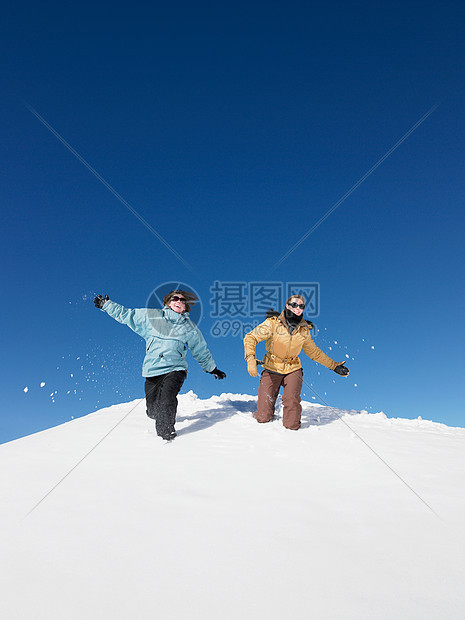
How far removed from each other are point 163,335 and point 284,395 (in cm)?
222

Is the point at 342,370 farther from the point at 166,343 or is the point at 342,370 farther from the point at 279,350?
the point at 166,343

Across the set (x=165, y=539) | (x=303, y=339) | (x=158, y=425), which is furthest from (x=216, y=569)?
(x=303, y=339)

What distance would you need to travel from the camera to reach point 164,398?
4.83 metres

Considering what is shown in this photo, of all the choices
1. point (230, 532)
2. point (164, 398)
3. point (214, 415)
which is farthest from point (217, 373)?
point (230, 532)

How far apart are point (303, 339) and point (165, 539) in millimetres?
4387

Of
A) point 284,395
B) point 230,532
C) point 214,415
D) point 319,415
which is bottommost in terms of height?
point 230,532

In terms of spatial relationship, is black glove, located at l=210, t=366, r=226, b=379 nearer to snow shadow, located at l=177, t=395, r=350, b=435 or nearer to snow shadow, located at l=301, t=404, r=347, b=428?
snow shadow, located at l=177, t=395, r=350, b=435

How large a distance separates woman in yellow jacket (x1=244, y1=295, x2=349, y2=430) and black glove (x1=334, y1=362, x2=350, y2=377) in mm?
785

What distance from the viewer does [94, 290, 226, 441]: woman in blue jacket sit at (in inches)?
201

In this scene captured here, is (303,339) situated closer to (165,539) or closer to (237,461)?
(237,461)

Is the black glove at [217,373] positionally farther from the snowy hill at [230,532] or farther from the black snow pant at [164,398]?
the snowy hill at [230,532]

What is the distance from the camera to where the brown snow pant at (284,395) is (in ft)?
18.2

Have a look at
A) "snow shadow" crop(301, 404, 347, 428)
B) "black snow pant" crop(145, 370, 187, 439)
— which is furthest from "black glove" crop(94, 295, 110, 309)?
"snow shadow" crop(301, 404, 347, 428)

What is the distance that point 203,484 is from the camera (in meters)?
3.02
